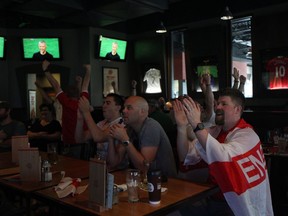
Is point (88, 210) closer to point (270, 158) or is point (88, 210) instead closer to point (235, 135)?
point (235, 135)

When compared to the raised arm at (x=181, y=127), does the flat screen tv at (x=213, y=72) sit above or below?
above

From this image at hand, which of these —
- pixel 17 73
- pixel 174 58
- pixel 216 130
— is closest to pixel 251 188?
pixel 216 130

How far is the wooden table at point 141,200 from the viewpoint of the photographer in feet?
5.58

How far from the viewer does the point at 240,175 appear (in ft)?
6.17

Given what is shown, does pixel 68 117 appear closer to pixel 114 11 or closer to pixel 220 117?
pixel 220 117

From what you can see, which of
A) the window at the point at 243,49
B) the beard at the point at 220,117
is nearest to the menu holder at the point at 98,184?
the beard at the point at 220,117

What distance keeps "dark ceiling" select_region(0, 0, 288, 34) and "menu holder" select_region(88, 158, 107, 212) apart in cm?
406

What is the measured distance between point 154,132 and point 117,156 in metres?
0.41

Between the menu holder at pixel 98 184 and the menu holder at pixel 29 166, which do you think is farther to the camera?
the menu holder at pixel 29 166

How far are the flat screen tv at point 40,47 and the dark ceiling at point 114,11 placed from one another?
0.36 meters

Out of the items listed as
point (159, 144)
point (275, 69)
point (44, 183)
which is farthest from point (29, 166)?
point (275, 69)

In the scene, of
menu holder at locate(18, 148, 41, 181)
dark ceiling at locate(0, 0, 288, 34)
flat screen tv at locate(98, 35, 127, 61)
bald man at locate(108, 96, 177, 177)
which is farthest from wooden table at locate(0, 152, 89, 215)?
flat screen tv at locate(98, 35, 127, 61)

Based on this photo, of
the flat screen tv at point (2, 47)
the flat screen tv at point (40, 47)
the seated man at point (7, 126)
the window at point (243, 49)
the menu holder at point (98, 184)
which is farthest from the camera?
the flat screen tv at point (40, 47)

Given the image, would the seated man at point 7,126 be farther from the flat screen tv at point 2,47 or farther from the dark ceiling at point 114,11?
the flat screen tv at point 2,47
